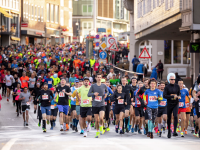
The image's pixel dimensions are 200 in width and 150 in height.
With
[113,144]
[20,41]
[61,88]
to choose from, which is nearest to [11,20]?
[20,41]

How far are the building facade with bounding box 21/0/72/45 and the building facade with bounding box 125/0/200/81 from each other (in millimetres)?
A: 32516

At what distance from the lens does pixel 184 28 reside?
70.0 feet

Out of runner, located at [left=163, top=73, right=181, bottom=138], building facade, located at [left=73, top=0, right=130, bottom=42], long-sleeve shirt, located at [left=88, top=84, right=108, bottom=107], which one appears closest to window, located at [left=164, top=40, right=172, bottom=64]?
runner, located at [left=163, top=73, right=181, bottom=138]

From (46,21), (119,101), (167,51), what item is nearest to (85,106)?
(119,101)

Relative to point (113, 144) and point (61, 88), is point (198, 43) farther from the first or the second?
point (113, 144)

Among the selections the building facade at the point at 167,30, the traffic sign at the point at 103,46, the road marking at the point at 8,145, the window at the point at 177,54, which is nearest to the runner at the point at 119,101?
the road marking at the point at 8,145

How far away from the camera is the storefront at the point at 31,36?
73500mm

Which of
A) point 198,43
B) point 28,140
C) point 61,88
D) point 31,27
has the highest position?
point 31,27

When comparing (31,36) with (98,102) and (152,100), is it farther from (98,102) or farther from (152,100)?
(152,100)

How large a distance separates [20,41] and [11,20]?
5569 millimetres

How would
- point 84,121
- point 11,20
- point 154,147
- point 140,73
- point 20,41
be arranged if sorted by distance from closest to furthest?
1. point 154,147
2. point 84,121
3. point 140,73
4. point 11,20
5. point 20,41

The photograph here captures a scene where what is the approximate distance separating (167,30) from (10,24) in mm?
43405

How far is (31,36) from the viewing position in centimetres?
7800

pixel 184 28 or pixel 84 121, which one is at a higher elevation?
pixel 184 28
